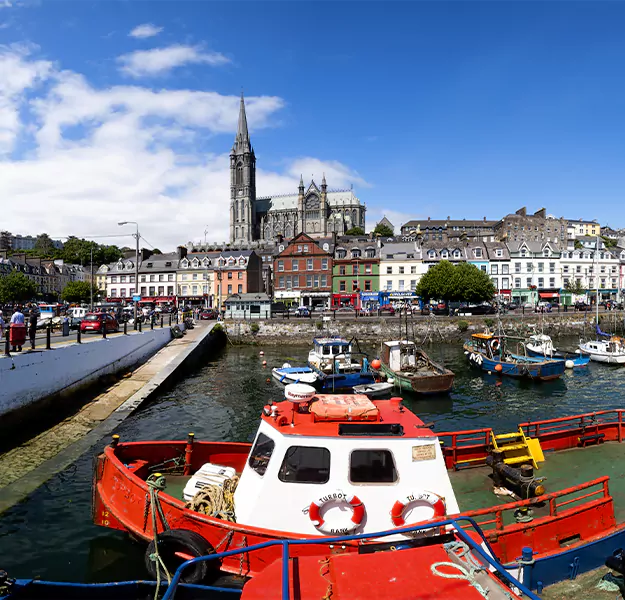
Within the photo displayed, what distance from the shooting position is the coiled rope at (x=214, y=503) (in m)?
7.98

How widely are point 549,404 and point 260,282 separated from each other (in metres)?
67.8

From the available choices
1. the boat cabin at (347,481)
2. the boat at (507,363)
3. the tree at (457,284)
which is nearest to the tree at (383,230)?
the tree at (457,284)

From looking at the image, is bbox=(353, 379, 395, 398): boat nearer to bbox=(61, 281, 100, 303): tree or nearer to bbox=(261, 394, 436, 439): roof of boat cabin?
bbox=(261, 394, 436, 439): roof of boat cabin

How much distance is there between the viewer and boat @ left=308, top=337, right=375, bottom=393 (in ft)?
85.8

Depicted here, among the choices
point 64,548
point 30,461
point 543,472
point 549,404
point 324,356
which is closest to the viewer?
point 64,548

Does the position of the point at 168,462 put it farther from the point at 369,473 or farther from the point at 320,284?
the point at 320,284

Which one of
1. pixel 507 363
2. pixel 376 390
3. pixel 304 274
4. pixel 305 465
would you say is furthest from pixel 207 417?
pixel 304 274

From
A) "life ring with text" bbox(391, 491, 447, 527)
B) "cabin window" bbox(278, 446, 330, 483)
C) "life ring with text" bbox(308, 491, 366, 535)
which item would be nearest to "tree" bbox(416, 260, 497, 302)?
"life ring with text" bbox(391, 491, 447, 527)

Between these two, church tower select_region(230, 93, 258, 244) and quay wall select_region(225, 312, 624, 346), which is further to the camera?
church tower select_region(230, 93, 258, 244)

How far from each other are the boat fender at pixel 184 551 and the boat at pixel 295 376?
1836 cm

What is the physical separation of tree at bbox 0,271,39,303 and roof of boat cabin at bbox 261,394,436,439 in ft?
267

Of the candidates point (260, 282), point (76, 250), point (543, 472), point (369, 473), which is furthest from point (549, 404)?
point (76, 250)

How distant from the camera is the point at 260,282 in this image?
8725 centimetres

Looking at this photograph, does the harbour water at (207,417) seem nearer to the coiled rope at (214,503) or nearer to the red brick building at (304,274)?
the coiled rope at (214,503)
